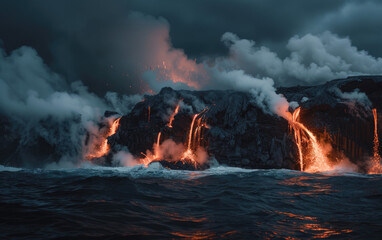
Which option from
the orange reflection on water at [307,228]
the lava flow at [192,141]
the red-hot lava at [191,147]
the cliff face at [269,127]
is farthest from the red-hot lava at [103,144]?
the orange reflection on water at [307,228]

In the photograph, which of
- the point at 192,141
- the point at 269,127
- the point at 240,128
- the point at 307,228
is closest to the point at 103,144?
the point at 192,141

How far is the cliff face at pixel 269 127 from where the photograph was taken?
28.5 metres

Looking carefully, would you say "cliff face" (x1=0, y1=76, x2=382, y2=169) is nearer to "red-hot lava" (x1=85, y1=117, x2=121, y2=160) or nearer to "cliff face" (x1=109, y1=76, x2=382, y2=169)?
"cliff face" (x1=109, y1=76, x2=382, y2=169)

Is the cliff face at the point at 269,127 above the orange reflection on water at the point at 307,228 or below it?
above

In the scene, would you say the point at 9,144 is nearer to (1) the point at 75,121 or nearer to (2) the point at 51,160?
(2) the point at 51,160

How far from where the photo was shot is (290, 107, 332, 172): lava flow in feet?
92.6

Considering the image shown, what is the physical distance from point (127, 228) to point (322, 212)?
5993 millimetres

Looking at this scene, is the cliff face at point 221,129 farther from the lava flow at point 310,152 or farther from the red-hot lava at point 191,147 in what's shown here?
the lava flow at point 310,152

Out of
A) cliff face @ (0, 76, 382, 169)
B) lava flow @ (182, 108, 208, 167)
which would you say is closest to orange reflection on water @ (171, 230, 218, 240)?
cliff face @ (0, 76, 382, 169)

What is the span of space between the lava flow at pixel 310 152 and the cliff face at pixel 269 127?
0.78 meters

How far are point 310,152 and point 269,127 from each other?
21.3 feet

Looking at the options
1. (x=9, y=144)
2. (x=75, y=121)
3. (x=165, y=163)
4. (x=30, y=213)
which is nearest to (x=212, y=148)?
(x=165, y=163)

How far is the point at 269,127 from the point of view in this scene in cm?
3206

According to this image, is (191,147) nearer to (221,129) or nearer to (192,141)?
(192,141)
